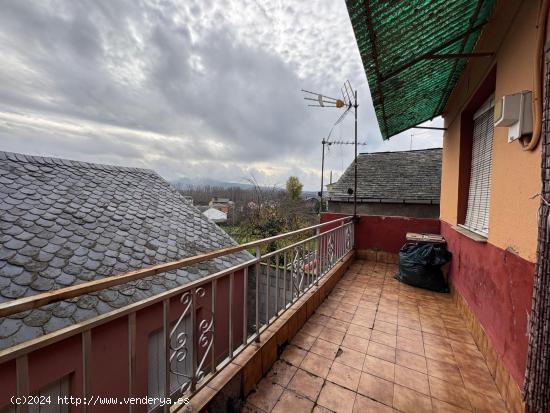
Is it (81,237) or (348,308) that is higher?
(81,237)

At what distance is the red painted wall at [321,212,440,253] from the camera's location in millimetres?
5031

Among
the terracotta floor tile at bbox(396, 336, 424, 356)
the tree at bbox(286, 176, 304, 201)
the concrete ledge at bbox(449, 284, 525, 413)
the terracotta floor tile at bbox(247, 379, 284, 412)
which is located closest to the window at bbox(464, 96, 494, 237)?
the concrete ledge at bbox(449, 284, 525, 413)

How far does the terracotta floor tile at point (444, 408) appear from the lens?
1587 mm

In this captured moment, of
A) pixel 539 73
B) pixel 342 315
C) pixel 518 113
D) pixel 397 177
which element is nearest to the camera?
pixel 539 73

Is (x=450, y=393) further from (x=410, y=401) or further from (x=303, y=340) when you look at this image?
(x=303, y=340)

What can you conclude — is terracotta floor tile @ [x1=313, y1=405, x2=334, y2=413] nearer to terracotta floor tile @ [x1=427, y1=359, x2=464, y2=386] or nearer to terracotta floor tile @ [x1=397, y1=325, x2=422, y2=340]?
terracotta floor tile @ [x1=427, y1=359, x2=464, y2=386]

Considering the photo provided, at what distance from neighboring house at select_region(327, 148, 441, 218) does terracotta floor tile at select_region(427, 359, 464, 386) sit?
8136 millimetres

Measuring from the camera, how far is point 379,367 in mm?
1971

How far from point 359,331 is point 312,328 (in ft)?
1.68

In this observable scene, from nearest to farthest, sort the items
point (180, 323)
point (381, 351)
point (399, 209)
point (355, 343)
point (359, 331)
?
point (180, 323)
point (381, 351)
point (355, 343)
point (359, 331)
point (399, 209)

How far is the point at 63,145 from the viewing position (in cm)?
1424

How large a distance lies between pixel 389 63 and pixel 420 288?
334cm

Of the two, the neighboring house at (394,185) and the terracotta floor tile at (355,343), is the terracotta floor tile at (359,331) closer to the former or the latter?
the terracotta floor tile at (355,343)

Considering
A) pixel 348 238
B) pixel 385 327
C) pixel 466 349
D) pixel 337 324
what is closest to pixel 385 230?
pixel 348 238
